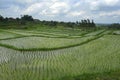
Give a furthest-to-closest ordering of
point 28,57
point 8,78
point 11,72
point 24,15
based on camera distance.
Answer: point 24,15 < point 28,57 < point 11,72 < point 8,78

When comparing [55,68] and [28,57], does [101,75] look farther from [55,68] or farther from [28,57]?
[28,57]

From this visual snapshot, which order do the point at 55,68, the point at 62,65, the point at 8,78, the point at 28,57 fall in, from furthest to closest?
1. the point at 28,57
2. the point at 62,65
3. the point at 55,68
4. the point at 8,78

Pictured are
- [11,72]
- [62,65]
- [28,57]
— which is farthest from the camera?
[28,57]

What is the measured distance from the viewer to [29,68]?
5.68m

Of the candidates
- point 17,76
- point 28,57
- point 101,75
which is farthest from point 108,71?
point 28,57

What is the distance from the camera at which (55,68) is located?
564cm

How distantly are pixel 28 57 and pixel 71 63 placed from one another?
60.2 inches

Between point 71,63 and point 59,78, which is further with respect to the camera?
point 71,63

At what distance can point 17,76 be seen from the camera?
477 cm

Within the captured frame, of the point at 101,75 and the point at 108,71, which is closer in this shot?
the point at 101,75

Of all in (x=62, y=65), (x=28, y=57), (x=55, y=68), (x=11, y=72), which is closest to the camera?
(x=11, y=72)

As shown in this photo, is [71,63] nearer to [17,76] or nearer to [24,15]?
[17,76]

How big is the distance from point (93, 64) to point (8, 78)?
8.28ft

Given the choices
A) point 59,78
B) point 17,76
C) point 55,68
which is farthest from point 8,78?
point 55,68
